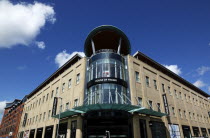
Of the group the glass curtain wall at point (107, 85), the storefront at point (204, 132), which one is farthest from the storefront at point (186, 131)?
the glass curtain wall at point (107, 85)

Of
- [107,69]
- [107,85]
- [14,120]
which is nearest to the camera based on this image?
[107,85]

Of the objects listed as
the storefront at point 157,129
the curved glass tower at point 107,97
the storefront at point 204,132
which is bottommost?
the storefront at point 204,132

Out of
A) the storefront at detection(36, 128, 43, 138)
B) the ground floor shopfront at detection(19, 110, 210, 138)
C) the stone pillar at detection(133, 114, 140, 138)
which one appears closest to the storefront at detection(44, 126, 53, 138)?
the storefront at detection(36, 128, 43, 138)

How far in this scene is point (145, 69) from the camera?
2847cm

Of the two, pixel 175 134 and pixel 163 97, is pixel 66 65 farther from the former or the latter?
pixel 175 134

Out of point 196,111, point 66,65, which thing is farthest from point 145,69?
point 196,111

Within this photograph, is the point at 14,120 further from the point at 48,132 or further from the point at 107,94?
the point at 107,94

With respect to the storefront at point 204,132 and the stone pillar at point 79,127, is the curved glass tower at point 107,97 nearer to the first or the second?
the stone pillar at point 79,127

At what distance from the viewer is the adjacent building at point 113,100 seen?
779 inches

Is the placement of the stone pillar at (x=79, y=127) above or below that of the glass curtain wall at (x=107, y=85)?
below

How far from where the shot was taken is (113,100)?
2034cm

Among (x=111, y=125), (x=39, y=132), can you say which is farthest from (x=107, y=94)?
(x=39, y=132)

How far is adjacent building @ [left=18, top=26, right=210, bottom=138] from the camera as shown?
19.8 metres

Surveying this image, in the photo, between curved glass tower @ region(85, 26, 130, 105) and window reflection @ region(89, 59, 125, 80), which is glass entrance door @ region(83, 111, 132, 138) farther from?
window reflection @ region(89, 59, 125, 80)
